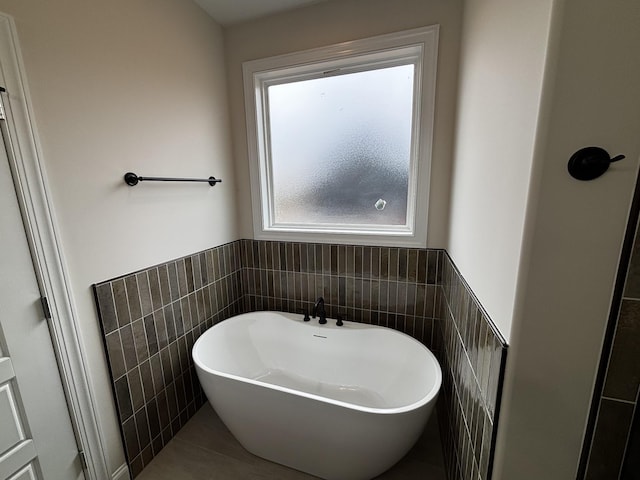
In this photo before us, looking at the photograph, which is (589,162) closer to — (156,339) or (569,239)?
(569,239)

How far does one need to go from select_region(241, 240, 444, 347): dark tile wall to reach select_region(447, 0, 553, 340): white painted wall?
50 centimetres

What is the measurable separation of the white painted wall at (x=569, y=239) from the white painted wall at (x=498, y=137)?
38mm

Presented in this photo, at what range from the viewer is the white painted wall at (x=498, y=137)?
25.4 inches

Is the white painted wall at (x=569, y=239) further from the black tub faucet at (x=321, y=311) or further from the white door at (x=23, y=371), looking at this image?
the white door at (x=23, y=371)

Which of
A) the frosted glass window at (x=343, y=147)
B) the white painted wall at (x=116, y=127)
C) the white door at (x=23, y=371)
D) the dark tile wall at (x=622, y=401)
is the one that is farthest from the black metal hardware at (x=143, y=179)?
the dark tile wall at (x=622, y=401)

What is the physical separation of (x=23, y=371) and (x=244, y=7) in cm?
221

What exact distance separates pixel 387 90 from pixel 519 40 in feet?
3.73

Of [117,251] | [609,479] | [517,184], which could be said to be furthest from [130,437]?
[517,184]

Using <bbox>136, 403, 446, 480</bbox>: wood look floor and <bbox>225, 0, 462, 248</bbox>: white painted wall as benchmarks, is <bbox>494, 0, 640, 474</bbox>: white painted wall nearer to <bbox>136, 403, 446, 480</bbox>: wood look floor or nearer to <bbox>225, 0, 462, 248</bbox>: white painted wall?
<bbox>136, 403, 446, 480</bbox>: wood look floor

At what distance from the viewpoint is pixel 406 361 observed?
1619mm

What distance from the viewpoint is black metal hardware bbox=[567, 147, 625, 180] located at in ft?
1.81

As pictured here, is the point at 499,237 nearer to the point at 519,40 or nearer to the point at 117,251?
the point at 519,40

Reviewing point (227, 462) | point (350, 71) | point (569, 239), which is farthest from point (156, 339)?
point (350, 71)

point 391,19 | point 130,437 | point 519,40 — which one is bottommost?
point 130,437
